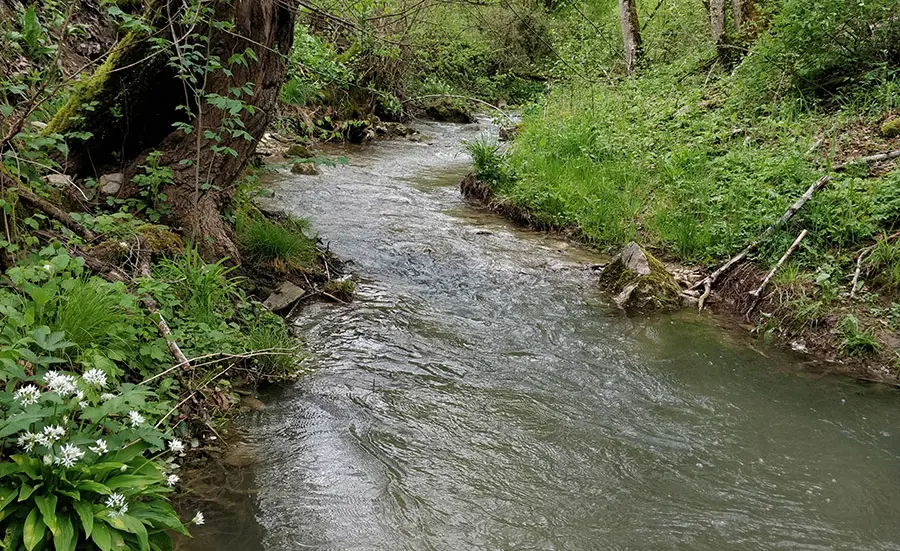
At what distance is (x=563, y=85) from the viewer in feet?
51.2

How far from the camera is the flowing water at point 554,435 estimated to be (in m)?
3.19

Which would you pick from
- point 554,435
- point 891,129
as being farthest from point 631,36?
point 554,435

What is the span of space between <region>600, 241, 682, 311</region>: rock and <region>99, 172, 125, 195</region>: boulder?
484cm

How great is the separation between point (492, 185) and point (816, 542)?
765 cm

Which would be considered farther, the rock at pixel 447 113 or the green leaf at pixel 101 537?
the rock at pixel 447 113

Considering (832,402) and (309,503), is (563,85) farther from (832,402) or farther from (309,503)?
(309,503)

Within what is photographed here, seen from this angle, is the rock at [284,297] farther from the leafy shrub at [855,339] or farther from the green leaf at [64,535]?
the leafy shrub at [855,339]

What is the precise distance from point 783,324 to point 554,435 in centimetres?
300

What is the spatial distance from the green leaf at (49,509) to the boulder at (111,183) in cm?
333

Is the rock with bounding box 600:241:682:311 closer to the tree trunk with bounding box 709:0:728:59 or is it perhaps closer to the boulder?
the boulder

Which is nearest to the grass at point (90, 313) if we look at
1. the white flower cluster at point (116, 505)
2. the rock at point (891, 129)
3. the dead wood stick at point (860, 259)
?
the white flower cluster at point (116, 505)

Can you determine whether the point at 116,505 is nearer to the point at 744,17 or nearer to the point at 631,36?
the point at 744,17

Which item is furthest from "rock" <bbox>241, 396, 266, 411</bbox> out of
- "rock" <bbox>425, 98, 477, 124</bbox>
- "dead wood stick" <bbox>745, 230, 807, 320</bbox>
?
"rock" <bbox>425, 98, 477, 124</bbox>

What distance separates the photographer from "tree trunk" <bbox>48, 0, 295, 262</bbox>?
4.91 metres
